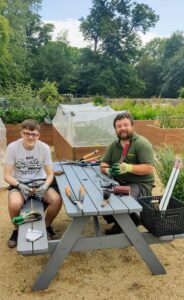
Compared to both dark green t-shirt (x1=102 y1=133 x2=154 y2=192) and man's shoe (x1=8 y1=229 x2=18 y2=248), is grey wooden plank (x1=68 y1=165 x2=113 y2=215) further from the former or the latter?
man's shoe (x1=8 y1=229 x2=18 y2=248)

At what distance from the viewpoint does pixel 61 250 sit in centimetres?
244

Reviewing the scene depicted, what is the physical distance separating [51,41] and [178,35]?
23541mm

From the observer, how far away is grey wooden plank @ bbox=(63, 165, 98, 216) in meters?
2.35

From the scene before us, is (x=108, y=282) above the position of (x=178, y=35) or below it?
below

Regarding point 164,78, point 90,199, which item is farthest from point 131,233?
point 164,78

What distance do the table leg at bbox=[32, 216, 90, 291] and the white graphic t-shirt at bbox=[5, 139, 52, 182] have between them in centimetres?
94

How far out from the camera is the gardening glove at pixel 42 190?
305 centimetres

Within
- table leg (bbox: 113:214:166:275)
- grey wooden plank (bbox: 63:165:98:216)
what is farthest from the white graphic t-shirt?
table leg (bbox: 113:214:166:275)

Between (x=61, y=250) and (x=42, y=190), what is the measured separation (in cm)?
75

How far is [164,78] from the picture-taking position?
45906mm

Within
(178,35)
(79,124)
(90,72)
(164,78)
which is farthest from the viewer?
(178,35)

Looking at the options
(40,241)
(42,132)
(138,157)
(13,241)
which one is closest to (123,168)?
(138,157)

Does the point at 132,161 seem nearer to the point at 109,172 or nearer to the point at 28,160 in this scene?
the point at 109,172

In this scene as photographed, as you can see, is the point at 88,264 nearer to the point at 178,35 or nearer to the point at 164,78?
the point at 164,78
